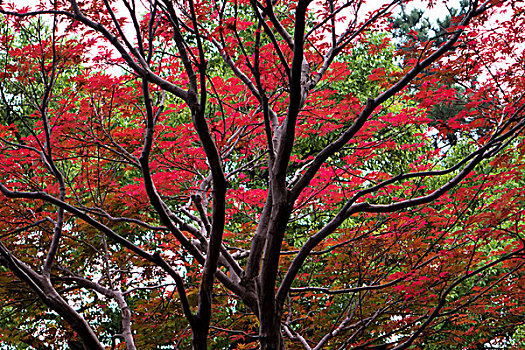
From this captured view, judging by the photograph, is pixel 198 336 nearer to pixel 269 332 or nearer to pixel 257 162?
pixel 269 332

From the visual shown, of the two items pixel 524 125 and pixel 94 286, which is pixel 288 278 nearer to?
pixel 524 125

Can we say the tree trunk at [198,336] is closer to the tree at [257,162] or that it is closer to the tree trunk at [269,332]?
the tree at [257,162]

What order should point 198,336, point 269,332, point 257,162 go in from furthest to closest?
point 257,162 → point 269,332 → point 198,336

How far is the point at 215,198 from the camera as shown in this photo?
350 cm

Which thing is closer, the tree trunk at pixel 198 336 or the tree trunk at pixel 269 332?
the tree trunk at pixel 198 336

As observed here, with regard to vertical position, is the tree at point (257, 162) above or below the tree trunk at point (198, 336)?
above

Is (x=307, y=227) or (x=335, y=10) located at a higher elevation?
(x=307, y=227)

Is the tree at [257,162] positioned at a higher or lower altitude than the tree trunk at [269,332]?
higher

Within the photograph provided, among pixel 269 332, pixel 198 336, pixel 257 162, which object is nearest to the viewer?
pixel 198 336

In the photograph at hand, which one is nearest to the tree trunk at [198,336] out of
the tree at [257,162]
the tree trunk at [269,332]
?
the tree at [257,162]

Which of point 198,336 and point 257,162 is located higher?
point 257,162

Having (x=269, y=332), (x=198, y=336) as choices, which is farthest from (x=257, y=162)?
(x=198, y=336)

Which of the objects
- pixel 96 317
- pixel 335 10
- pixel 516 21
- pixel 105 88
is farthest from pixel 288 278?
pixel 96 317

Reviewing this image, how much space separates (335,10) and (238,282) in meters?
2.91
